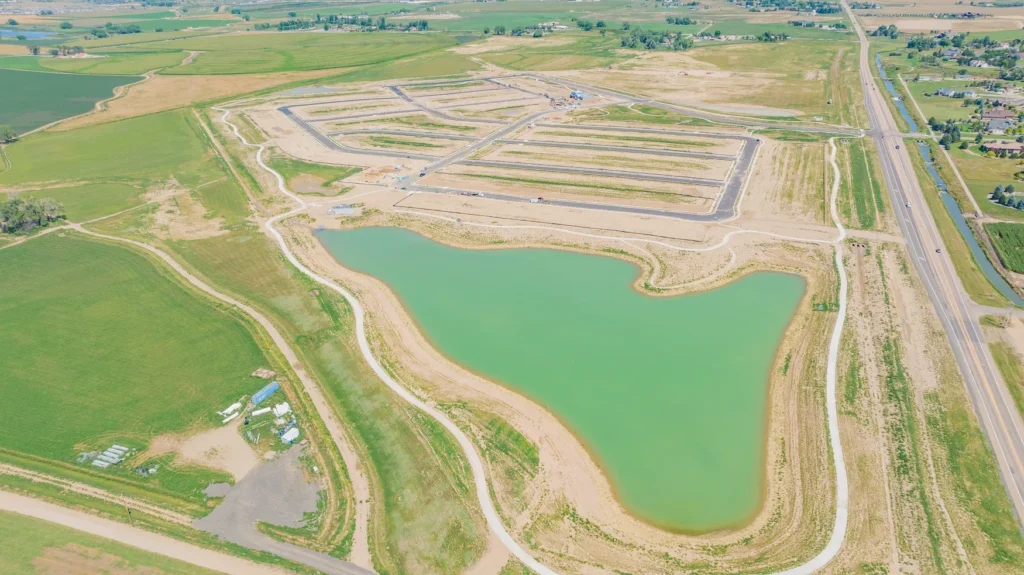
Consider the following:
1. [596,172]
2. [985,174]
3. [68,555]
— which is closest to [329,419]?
[68,555]

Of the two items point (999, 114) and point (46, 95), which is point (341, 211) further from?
point (999, 114)

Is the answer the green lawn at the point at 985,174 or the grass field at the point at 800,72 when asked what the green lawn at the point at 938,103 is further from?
the green lawn at the point at 985,174

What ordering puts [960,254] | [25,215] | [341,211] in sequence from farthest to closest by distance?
1. [341,211]
2. [25,215]
3. [960,254]

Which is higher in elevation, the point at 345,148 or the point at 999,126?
the point at 999,126

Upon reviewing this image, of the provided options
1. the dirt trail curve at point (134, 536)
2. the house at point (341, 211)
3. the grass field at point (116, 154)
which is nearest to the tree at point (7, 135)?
the grass field at point (116, 154)

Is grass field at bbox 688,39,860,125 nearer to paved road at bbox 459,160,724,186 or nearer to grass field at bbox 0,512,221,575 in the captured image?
paved road at bbox 459,160,724,186

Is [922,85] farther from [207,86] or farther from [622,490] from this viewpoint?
[207,86]
